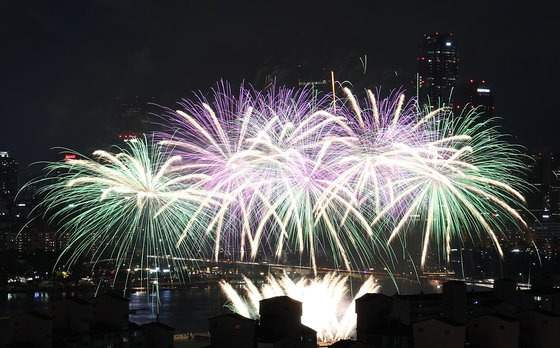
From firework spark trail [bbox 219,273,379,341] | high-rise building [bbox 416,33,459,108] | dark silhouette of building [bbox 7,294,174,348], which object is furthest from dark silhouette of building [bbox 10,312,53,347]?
high-rise building [bbox 416,33,459,108]

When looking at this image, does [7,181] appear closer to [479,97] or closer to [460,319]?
[479,97]

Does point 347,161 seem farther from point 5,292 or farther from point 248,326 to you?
point 5,292

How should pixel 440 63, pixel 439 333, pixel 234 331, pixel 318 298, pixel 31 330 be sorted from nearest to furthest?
1. pixel 31 330
2. pixel 439 333
3. pixel 234 331
4. pixel 318 298
5. pixel 440 63

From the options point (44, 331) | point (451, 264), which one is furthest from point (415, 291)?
point (44, 331)

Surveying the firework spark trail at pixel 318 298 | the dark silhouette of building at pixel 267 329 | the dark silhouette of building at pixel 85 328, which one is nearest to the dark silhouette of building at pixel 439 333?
the dark silhouette of building at pixel 267 329

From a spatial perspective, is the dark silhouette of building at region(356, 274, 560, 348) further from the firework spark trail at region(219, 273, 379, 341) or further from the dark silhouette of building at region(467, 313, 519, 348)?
the firework spark trail at region(219, 273, 379, 341)

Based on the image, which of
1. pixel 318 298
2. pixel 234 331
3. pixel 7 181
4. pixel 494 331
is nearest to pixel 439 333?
pixel 494 331

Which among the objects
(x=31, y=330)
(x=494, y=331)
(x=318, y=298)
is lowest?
(x=494, y=331)

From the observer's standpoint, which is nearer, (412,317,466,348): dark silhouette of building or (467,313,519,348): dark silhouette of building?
(412,317,466,348): dark silhouette of building
